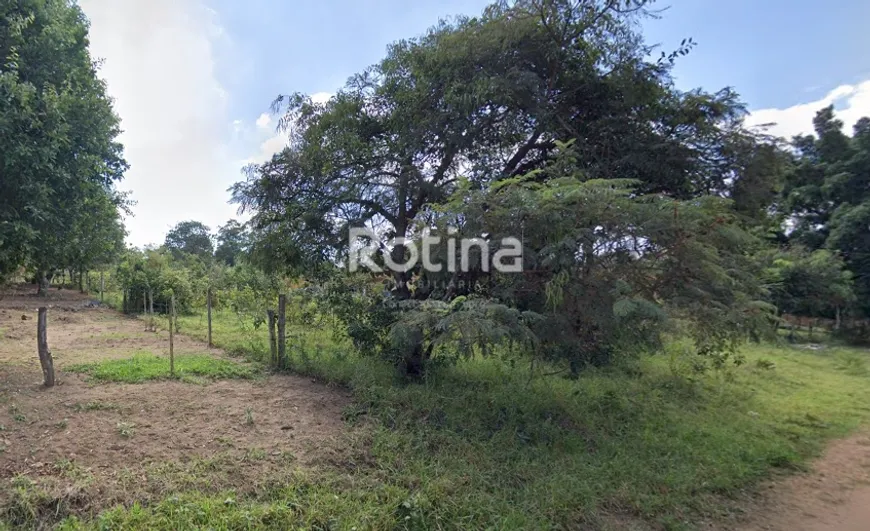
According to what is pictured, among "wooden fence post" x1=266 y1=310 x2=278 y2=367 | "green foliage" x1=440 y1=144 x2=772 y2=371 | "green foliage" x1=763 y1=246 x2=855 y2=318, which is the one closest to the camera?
"green foliage" x1=440 y1=144 x2=772 y2=371

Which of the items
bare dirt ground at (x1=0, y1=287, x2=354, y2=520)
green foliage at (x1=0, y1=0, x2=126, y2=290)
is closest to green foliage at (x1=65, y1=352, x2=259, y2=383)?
bare dirt ground at (x1=0, y1=287, x2=354, y2=520)

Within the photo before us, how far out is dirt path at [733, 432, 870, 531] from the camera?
10.7 feet

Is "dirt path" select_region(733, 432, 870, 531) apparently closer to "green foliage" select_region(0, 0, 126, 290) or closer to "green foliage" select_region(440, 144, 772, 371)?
"green foliage" select_region(440, 144, 772, 371)

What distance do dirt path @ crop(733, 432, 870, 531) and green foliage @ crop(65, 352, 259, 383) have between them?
5327 millimetres

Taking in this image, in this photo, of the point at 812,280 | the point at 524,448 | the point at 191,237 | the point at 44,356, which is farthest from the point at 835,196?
the point at 191,237

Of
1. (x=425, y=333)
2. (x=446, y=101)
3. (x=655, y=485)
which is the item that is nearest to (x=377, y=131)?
(x=446, y=101)

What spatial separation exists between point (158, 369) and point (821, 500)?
22.9 feet

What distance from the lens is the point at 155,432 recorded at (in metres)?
→ 3.61

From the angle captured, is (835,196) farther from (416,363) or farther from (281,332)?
(281,332)

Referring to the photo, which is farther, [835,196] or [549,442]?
[835,196]

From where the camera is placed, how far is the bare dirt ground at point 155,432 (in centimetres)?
289

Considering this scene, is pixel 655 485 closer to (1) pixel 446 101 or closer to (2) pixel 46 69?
(1) pixel 446 101

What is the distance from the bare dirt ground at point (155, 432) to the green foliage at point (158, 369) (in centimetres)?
19

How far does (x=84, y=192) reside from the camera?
4293mm
